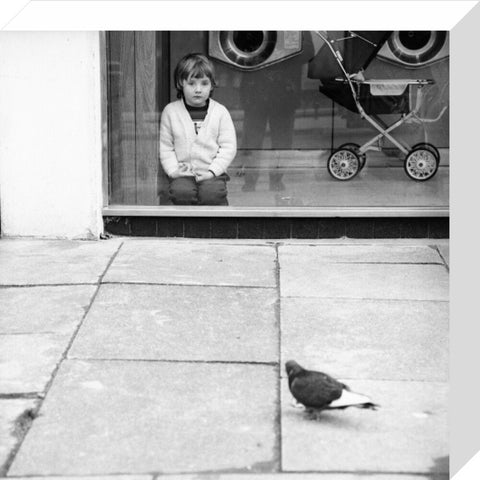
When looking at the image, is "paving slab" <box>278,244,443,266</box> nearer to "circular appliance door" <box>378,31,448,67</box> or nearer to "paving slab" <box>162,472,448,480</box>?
"circular appliance door" <box>378,31,448,67</box>

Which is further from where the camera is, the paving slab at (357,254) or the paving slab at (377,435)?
the paving slab at (357,254)

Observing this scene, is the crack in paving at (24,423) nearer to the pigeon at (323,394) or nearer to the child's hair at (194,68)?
the pigeon at (323,394)

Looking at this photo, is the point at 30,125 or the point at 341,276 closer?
the point at 341,276

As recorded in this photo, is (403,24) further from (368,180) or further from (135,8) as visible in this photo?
(368,180)

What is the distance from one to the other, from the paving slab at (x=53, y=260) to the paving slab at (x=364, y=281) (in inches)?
54.4

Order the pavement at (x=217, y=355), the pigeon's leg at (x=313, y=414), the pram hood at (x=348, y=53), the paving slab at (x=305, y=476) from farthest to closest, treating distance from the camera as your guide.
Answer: the pram hood at (x=348, y=53)
the pigeon's leg at (x=313, y=414)
the pavement at (x=217, y=355)
the paving slab at (x=305, y=476)

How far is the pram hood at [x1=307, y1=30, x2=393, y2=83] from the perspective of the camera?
852 cm

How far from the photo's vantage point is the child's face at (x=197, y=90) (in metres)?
8.70

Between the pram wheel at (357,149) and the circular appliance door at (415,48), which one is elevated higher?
the circular appliance door at (415,48)

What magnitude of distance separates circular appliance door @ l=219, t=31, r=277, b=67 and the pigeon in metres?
4.02

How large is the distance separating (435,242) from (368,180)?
755 millimetres

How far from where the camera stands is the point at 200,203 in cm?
883

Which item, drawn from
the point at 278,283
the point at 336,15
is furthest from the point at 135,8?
the point at 278,283

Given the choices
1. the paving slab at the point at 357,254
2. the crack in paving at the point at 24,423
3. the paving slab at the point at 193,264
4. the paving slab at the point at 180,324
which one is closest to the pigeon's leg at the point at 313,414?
the paving slab at the point at 180,324
